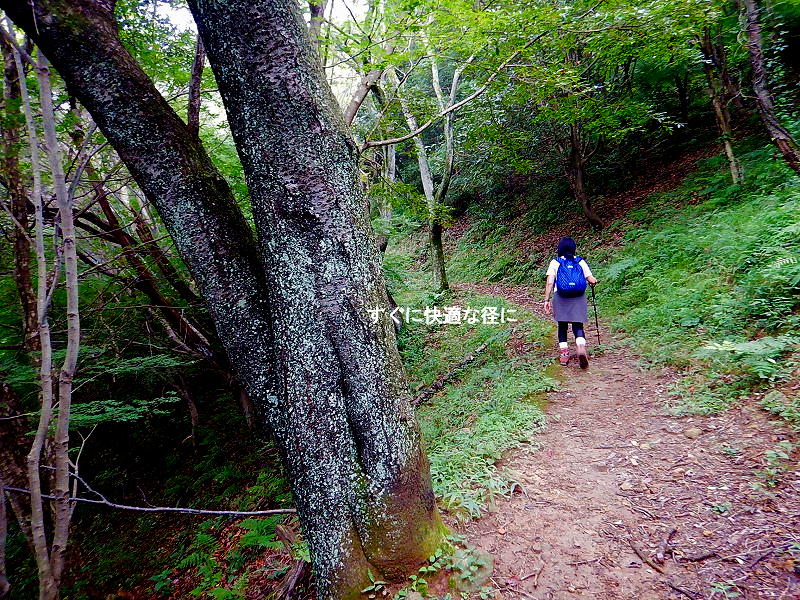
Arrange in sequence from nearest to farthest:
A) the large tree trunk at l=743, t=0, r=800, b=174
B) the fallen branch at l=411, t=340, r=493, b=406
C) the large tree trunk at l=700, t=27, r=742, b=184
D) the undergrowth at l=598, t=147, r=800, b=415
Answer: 1. the undergrowth at l=598, t=147, r=800, b=415
2. the large tree trunk at l=743, t=0, r=800, b=174
3. the fallen branch at l=411, t=340, r=493, b=406
4. the large tree trunk at l=700, t=27, r=742, b=184

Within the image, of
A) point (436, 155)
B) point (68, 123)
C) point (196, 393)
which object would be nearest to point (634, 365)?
point (68, 123)

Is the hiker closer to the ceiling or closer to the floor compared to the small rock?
closer to the ceiling

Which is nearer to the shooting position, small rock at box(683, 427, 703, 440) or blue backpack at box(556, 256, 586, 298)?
small rock at box(683, 427, 703, 440)

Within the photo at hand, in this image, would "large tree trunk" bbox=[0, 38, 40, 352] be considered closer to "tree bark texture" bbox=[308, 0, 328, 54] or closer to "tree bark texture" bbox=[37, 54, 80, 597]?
"tree bark texture" bbox=[37, 54, 80, 597]

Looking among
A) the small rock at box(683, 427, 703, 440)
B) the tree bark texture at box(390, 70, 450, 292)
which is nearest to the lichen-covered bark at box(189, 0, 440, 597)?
the small rock at box(683, 427, 703, 440)

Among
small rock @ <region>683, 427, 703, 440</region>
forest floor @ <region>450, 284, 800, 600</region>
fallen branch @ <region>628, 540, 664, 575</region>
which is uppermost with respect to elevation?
small rock @ <region>683, 427, 703, 440</region>

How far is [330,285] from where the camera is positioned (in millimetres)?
2385

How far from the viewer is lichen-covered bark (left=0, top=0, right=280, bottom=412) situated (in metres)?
2.16

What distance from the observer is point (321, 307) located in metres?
2.39

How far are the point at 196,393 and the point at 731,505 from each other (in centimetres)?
1046

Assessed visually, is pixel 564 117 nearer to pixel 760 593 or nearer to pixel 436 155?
pixel 436 155

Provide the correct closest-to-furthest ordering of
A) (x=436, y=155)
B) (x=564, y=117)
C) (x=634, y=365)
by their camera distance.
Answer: (x=634, y=365), (x=564, y=117), (x=436, y=155)

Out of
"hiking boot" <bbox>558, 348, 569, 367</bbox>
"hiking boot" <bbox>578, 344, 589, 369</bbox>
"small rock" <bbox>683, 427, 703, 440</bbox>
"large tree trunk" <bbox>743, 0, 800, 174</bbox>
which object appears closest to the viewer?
"small rock" <bbox>683, 427, 703, 440</bbox>

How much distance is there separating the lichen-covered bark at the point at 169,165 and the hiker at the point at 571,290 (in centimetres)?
483
